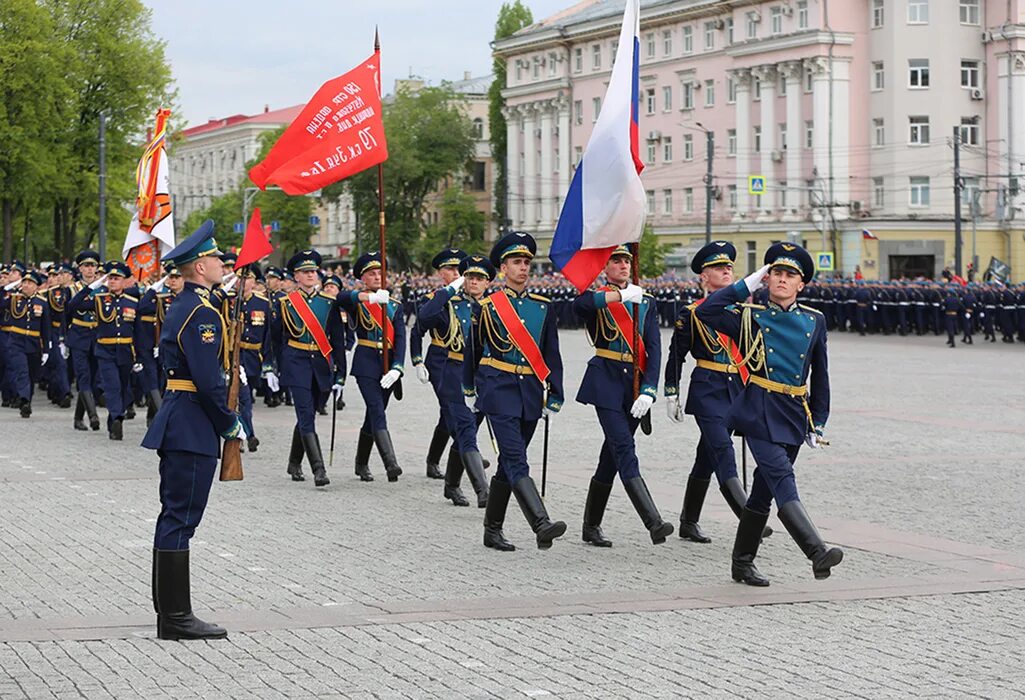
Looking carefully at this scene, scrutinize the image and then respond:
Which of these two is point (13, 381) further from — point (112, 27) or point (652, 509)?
point (112, 27)

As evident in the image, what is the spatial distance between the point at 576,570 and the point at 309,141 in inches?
227

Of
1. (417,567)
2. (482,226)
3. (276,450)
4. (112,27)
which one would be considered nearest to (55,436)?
(276,450)

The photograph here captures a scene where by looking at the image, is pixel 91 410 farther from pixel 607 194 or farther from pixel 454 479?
pixel 607 194

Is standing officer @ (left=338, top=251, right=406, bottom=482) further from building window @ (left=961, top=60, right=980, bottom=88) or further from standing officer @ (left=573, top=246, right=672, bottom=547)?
building window @ (left=961, top=60, right=980, bottom=88)

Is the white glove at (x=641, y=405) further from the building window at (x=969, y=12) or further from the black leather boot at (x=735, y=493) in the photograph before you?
the building window at (x=969, y=12)

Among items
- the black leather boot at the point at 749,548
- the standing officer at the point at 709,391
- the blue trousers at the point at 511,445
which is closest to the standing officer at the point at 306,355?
the blue trousers at the point at 511,445

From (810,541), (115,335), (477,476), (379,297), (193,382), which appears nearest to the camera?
(193,382)

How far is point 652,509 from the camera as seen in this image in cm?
1103

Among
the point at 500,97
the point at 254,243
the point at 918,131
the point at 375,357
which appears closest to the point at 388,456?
the point at 375,357

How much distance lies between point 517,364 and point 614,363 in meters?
0.61

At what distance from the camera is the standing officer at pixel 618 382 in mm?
11102

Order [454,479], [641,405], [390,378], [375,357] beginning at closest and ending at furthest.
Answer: [641,405], [454,479], [390,378], [375,357]

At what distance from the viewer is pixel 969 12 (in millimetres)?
74062

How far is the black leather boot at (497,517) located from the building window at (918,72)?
6600cm
